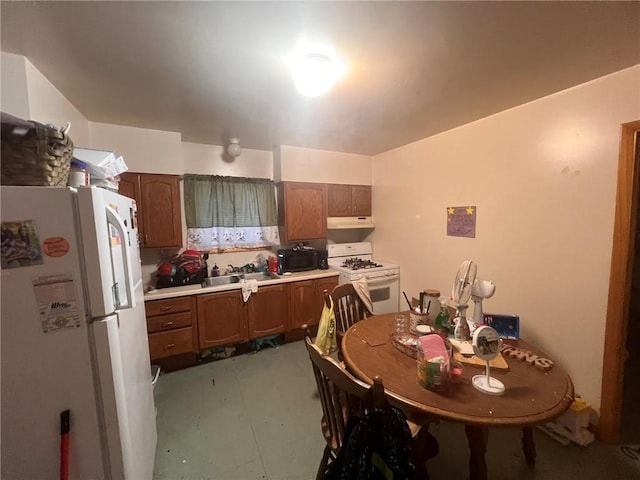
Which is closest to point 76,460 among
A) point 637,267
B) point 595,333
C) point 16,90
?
point 16,90

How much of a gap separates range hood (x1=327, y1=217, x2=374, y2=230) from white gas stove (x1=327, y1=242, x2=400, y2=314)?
278 millimetres

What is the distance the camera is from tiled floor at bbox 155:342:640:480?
5.05 feet

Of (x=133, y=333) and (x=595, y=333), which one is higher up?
(x=133, y=333)

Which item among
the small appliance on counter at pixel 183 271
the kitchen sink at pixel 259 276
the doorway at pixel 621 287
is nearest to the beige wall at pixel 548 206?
the doorway at pixel 621 287

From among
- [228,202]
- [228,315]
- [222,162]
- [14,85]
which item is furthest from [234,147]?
[228,315]

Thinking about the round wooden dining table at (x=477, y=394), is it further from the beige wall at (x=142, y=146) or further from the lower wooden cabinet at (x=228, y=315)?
the beige wall at (x=142, y=146)

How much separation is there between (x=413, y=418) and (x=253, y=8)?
6.24 feet

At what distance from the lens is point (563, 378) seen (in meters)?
1.23

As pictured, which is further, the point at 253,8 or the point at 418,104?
the point at 418,104

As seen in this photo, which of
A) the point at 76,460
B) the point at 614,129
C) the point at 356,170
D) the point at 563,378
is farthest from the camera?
the point at 356,170

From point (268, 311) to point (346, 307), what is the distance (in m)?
1.06

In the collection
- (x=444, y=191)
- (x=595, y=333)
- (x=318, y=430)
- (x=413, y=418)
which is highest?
(x=444, y=191)

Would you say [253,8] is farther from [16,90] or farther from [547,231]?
[547,231]

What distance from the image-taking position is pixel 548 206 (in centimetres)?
191
